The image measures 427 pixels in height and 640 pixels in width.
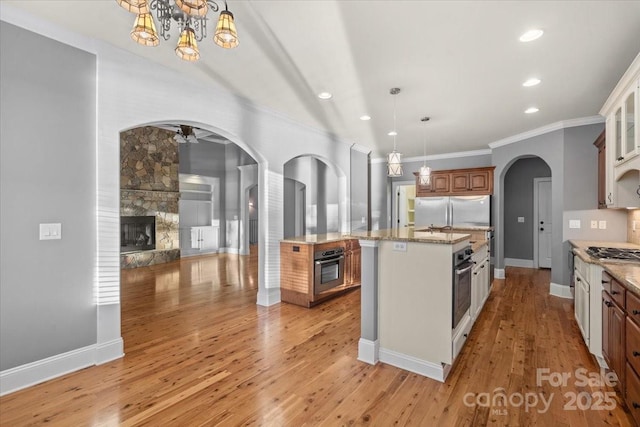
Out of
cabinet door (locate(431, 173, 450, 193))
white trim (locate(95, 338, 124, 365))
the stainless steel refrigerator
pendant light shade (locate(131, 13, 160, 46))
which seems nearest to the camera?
pendant light shade (locate(131, 13, 160, 46))

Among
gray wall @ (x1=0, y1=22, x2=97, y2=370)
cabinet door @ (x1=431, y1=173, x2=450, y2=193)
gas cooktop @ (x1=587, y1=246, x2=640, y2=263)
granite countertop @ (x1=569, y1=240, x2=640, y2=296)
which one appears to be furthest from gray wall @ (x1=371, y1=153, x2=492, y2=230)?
gray wall @ (x1=0, y1=22, x2=97, y2=370)

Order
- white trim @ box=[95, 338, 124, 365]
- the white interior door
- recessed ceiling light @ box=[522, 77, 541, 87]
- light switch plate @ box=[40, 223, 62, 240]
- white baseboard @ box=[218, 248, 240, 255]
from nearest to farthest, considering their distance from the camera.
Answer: light switch plate @ box=[40, 223, 62, 240] < white trim @ box=[95, 338, 124, 365] < recessed ceiling light @ box=[522, 77, 541, 87] < the white interior door < white baseboard @ box=[218, 248, 240, 255]

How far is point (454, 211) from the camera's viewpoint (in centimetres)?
680

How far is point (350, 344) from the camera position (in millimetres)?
3049

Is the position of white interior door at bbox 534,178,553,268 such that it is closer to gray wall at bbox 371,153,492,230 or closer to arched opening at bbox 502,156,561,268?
arched opening at bbox 502,156,561,268

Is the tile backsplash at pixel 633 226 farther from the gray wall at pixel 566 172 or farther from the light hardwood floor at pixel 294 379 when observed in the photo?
the light hardwood floor at pixel 294 379

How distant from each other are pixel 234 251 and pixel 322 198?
3.42 m

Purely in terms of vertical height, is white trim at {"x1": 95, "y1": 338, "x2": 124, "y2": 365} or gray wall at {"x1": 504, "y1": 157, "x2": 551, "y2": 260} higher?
gray wall at {"x1": 504, "y1": 157, "x2": 551, "y2": 260}

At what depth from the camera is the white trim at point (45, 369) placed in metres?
2.21

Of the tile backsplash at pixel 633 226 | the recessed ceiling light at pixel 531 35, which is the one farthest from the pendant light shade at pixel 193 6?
the tile backsplash at pixel 633 226

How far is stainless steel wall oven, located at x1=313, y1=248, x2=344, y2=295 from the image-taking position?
4219mm

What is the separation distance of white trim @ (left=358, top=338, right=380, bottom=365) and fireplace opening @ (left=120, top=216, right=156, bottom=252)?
21.2 feet

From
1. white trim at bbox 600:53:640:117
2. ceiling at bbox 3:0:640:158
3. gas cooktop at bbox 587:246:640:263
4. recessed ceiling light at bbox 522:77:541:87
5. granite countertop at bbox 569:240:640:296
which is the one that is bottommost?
granite countertop at bbox 569:240:640:296

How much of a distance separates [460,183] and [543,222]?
7.27 ft
